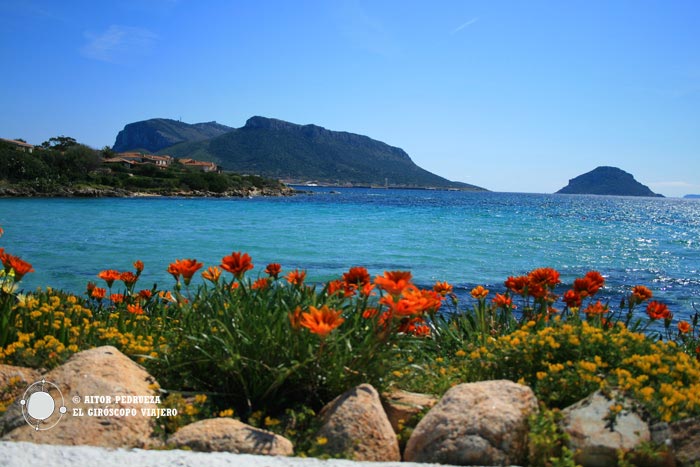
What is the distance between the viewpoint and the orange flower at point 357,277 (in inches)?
161

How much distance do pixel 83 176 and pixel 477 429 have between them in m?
80.2

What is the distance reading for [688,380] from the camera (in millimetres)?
3512

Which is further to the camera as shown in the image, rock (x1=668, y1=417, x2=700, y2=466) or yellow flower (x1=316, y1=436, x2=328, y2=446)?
yellow flower (x1=316, y1=436, x2=328, y2=446)

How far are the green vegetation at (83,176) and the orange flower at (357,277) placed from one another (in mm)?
67050

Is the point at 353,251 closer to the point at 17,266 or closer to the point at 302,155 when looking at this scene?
the point at 17,266

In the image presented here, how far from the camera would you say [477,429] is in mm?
2869

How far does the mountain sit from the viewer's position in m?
156

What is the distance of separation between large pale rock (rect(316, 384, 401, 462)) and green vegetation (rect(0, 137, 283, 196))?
223 feet

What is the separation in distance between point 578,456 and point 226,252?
1856 cm

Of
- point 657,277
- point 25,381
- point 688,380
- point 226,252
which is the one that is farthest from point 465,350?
point 226,252

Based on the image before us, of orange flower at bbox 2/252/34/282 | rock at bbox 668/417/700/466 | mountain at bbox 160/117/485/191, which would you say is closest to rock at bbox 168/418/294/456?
rock at bbox 668/417/700/466

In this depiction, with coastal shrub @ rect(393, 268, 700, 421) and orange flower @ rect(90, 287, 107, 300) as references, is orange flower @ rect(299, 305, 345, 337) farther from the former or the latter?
orange flower @ rect(90, 287, 107, 300)

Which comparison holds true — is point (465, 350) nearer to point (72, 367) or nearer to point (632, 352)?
point (632, 352)

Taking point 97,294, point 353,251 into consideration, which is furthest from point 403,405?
point 353,251
